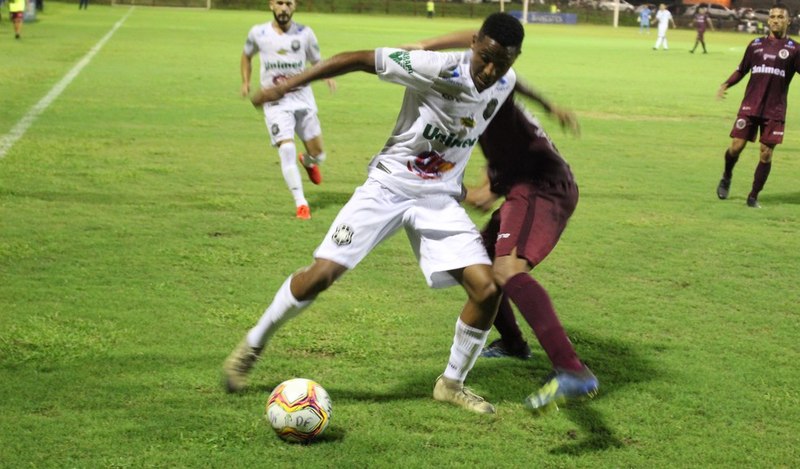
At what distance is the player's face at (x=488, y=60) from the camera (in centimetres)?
471

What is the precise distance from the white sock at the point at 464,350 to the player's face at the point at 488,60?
1.21 m

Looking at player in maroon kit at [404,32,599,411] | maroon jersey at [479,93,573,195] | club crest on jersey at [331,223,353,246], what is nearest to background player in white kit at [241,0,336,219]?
player in maroon kit at [404,32,599,411]

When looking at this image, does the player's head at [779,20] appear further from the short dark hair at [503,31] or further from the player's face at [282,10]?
the short dark hair at [503,31]

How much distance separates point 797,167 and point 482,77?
34.3 ft

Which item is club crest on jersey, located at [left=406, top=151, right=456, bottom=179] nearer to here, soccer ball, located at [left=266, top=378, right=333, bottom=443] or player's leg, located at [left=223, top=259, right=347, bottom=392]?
player's leg, located at [left=223, top=259, right=347, bottom=392]

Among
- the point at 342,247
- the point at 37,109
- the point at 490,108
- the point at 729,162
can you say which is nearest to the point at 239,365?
the point at 342,247

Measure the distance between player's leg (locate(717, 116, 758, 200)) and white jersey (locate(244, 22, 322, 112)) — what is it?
Result: 15.0 feet

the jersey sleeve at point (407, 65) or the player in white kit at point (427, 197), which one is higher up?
the jersey sleeve at point (407, 65)

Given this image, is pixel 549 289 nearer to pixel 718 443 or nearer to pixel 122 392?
pixel 718 443

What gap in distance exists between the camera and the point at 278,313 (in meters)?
5.10

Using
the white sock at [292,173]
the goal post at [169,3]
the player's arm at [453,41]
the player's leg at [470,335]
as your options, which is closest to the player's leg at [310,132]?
the white sock at [292,173]

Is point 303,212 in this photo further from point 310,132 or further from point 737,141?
point 737,141

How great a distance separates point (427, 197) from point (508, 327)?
116 centimetres

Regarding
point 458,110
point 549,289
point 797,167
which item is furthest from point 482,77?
point 797,167
